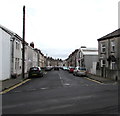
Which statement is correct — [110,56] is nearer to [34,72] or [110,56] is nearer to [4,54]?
[34,72]

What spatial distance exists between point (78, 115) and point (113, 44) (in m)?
22.8

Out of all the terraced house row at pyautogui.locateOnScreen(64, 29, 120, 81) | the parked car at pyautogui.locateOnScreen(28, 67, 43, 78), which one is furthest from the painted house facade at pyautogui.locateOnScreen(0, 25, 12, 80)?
the terraced house row at pyautogui.locateOnScreen(64, 29, 120, 81)

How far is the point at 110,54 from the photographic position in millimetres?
27500

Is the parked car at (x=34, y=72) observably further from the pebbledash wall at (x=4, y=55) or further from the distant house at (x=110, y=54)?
the distant house at (x=110, y=54)

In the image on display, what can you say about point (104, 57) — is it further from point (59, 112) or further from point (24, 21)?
point (59, 112)

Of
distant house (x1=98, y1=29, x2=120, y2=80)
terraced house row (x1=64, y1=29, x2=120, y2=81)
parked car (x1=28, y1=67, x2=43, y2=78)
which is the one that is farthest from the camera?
parked car (x1=28, y1=67, x2=43, y2=78)

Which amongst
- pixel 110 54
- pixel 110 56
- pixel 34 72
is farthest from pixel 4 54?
pixel 110 54

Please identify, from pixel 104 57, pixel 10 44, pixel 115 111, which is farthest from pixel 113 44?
pixel 115 111

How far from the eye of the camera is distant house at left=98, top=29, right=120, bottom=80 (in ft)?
82.8

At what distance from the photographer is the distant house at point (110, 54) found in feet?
82.8

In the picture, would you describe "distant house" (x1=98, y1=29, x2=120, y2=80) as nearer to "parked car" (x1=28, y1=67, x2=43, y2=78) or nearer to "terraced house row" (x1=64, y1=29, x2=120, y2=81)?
"terraced house row" (x1=64, y1=29, x2=120, y2=81)

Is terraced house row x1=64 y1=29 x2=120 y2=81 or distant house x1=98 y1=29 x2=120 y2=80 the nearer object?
terraced house row x1=64 y1=29 x2=120 y2=81

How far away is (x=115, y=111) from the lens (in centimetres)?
670

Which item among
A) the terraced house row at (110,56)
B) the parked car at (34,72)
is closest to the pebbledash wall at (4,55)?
the parked car at (34,72)
